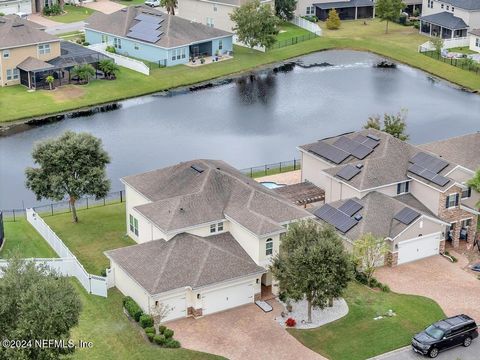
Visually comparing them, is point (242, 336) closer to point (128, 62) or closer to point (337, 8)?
point (128, 62)

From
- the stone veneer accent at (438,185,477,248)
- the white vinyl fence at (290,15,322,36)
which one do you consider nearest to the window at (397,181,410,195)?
the stone veneer accent at (438,185,477,248)

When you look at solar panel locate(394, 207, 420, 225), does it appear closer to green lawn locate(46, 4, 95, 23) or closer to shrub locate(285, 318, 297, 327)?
shrub locate(285, 318, 297, 327)

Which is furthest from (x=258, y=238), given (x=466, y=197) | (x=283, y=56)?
(x=283, y=56)

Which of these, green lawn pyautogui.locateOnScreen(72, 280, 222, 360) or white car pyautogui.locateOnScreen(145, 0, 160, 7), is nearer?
green lawn pyautogui.locateOnScreen(72, 280, 222, 360)

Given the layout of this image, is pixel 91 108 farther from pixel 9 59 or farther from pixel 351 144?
pixel 351 144

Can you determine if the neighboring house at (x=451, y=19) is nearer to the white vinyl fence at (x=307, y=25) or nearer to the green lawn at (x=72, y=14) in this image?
the white vinyl fence at (x=307, y=25)

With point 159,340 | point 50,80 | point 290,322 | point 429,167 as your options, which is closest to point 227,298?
point 290,322

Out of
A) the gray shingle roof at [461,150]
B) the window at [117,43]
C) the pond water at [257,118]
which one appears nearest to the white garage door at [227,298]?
the gray shingle roof at [461,150]
